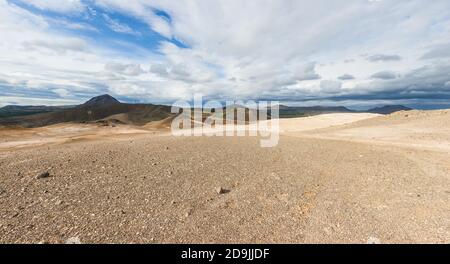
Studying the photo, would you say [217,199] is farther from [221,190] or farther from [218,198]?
[221,190]

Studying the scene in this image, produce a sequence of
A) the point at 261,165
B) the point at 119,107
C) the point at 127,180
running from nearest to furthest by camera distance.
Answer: the point at 127,180
the point at 261,165
the point at 119,107

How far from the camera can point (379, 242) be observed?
19.7ft

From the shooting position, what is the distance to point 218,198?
27.7ft

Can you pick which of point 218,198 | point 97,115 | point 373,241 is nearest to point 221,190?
point 218,198

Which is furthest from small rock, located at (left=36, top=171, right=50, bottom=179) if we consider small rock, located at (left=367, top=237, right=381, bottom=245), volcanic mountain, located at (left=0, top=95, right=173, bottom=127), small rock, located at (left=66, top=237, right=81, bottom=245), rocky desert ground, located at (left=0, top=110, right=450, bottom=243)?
volcanic mountain, located at (left=0, top=95, right=173, bottom=127)

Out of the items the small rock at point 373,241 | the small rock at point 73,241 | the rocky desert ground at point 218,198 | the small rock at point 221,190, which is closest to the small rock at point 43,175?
the rocky desert ground at point 218,198

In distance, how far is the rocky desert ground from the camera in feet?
20.3

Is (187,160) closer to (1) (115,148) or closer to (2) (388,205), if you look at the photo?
(1) (115,148)

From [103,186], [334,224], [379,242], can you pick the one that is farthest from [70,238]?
[379,242]

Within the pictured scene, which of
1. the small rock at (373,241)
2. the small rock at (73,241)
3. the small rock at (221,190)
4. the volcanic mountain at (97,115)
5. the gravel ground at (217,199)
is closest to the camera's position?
the small rock at (73,241)

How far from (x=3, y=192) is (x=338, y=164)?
41.4 feet

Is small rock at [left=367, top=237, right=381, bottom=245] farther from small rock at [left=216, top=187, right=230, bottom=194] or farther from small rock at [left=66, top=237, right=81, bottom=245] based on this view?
small rock at [left=66, top=237, right=81, bottom=245]

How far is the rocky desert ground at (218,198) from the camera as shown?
620 centimetres

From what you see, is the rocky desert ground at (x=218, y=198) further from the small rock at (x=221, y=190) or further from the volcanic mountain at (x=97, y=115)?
the volcanic mountain at (x=97, y=115)
